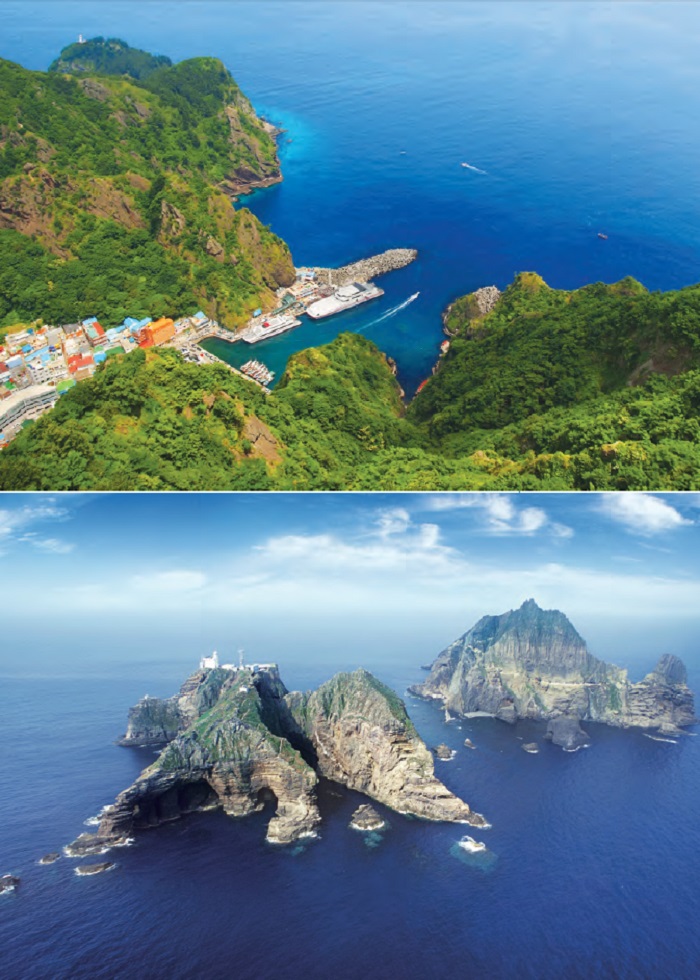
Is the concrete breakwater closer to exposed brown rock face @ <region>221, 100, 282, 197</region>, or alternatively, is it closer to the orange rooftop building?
the orange rooftop building

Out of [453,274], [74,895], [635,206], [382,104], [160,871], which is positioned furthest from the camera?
[382,104]

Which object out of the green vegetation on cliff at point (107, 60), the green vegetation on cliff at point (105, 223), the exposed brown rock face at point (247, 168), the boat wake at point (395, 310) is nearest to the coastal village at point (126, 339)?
the green vegetation on cliff at point (105, 223)

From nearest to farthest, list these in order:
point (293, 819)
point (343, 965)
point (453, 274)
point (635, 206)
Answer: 1. point (343, 965)
2. point (293, 819)
3. point (453, 274)
4. point (635, 206)


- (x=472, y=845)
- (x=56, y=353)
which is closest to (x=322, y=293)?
(x=56, y=353)

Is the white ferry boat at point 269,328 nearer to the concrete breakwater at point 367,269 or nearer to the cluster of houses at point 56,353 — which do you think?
the cluster of houses at point 56,353

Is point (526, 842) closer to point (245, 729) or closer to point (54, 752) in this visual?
point (245, 729)

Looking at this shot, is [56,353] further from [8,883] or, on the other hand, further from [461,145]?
[461,145]

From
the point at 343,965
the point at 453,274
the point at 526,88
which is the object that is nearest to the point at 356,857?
the point at 343,965
